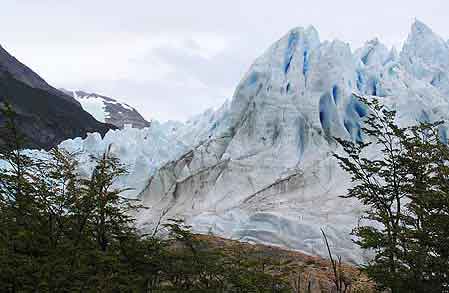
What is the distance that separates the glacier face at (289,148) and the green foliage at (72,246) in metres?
11.5

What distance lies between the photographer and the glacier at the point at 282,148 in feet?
76.7

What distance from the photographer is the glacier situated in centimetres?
2338

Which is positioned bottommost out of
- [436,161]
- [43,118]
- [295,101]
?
[436,161]

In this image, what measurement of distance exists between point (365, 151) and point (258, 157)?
17.6ft

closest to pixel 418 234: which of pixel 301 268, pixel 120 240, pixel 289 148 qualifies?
pixel 120 240

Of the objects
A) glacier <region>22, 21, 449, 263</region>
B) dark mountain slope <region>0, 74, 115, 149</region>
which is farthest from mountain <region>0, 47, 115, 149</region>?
glacier <region>22, 21, 449, 263</region>

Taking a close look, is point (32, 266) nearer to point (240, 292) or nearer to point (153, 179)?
point (240, 292)

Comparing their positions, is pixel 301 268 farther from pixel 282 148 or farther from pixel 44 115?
pixel 44 115

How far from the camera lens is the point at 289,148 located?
29.7m

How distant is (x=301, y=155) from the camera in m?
29.5

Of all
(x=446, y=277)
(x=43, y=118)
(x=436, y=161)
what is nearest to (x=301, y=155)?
(x=436, y=161)

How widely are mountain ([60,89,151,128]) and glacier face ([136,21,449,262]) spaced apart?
70.9 metres

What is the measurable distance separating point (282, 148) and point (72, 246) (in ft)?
70.2

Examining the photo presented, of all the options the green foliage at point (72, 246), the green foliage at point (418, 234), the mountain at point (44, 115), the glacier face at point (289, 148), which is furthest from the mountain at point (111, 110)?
the green foliage at point (418, 234)
